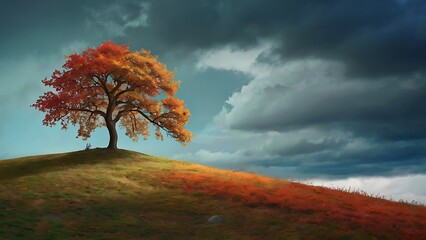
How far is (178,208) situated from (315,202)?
10856 mm

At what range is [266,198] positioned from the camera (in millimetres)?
37094

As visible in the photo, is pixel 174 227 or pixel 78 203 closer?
pixel 174 227

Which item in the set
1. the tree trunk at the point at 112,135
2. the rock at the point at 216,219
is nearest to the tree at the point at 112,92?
the tree trunk at the point at 112,135

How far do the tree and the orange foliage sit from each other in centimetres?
1545

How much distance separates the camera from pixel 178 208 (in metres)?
34.5

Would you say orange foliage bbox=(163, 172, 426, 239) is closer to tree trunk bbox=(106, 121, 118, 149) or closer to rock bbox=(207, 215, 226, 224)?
rock bbox=(207, 215, 226, 224)

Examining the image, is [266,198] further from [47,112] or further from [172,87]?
[47,112]

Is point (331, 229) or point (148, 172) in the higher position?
point (148, 172)

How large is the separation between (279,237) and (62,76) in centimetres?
3987

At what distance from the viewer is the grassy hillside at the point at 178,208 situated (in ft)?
91.1

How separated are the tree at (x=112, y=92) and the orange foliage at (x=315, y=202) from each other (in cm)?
1545

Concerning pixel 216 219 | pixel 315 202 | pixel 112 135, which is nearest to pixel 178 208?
pixel 216 219

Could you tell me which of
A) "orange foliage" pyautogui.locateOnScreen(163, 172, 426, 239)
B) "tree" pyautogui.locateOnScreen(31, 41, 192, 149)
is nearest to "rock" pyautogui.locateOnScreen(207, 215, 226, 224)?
"orange foliage" pyautogui.locateOnScreen(163, 172, 426, 239)

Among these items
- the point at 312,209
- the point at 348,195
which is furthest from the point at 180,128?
the point at 312,209
